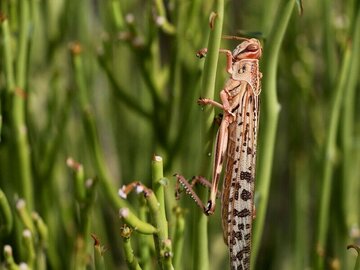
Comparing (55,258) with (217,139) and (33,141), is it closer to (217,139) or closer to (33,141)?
(33,141)

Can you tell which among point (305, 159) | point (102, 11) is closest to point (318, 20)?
point (305, 159)

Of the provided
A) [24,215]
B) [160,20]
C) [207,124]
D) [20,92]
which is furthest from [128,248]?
[160,20]

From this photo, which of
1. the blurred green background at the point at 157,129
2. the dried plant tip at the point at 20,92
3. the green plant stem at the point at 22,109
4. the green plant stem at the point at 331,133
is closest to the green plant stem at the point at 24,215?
the blurred green background at the point at 157,129

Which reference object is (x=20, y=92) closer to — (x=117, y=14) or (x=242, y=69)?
(x=117, y=14)

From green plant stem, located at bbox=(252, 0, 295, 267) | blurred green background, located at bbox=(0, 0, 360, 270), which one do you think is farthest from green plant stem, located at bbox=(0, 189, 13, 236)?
green plant stem, located at bbox=(252, 0, 295, 267)

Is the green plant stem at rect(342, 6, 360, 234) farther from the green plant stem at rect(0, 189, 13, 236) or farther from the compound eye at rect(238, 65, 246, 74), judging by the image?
the green plant stem at rect(0, 189, 13, 236)
